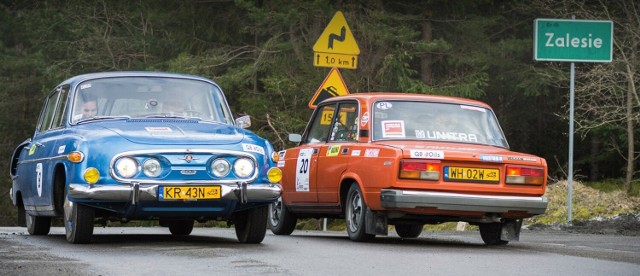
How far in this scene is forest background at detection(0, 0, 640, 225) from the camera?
2905cm

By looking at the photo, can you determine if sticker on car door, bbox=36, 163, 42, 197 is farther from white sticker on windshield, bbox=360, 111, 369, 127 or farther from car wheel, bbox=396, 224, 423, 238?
car wheel, bbox=396, 224, 423, 238

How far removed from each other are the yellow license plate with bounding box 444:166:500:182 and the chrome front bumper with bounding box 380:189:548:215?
0.18m

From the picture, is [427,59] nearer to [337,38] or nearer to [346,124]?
[337,38]

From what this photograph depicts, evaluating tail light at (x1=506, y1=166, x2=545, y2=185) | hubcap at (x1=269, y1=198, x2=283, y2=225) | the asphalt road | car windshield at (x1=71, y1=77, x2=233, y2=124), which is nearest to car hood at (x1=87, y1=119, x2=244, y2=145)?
car windshield at (x1=71, y1=77, x2=233, y2=124)

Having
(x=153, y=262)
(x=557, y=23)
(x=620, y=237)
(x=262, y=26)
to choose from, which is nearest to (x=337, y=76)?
(x=557, y=23)

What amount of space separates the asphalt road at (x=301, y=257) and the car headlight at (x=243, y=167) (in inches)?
26.5

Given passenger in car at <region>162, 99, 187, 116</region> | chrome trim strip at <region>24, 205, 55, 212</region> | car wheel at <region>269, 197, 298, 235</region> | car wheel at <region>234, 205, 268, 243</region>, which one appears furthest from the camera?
car wheel at <region>269, 197, 298, 235</region>

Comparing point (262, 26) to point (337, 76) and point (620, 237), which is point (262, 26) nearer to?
point (337, 76)

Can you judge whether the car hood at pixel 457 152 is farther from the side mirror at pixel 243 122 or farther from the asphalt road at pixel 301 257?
the side mirror at pixel 243 122

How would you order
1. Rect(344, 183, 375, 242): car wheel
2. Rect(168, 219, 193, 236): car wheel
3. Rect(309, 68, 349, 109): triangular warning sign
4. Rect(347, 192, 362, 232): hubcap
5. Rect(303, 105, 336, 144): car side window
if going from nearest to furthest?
Rect(344, 183, 375, 242): car wheel → Rect(347, 192, 362, 232): hubcap → Rect(168, 219, 193, 236): car wheel → Rect(303, 105, 336, 144): car side window → Rect(309, 68, 349, 109): triangular warning sign

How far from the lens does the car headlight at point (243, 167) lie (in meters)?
11.5

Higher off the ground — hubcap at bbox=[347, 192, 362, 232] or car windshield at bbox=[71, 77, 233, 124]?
car windshield at bbox=[71, 77, 233, 124]

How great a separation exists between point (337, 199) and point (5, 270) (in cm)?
537

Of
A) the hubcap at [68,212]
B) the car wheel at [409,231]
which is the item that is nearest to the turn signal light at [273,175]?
the hubcap at [68,212]
